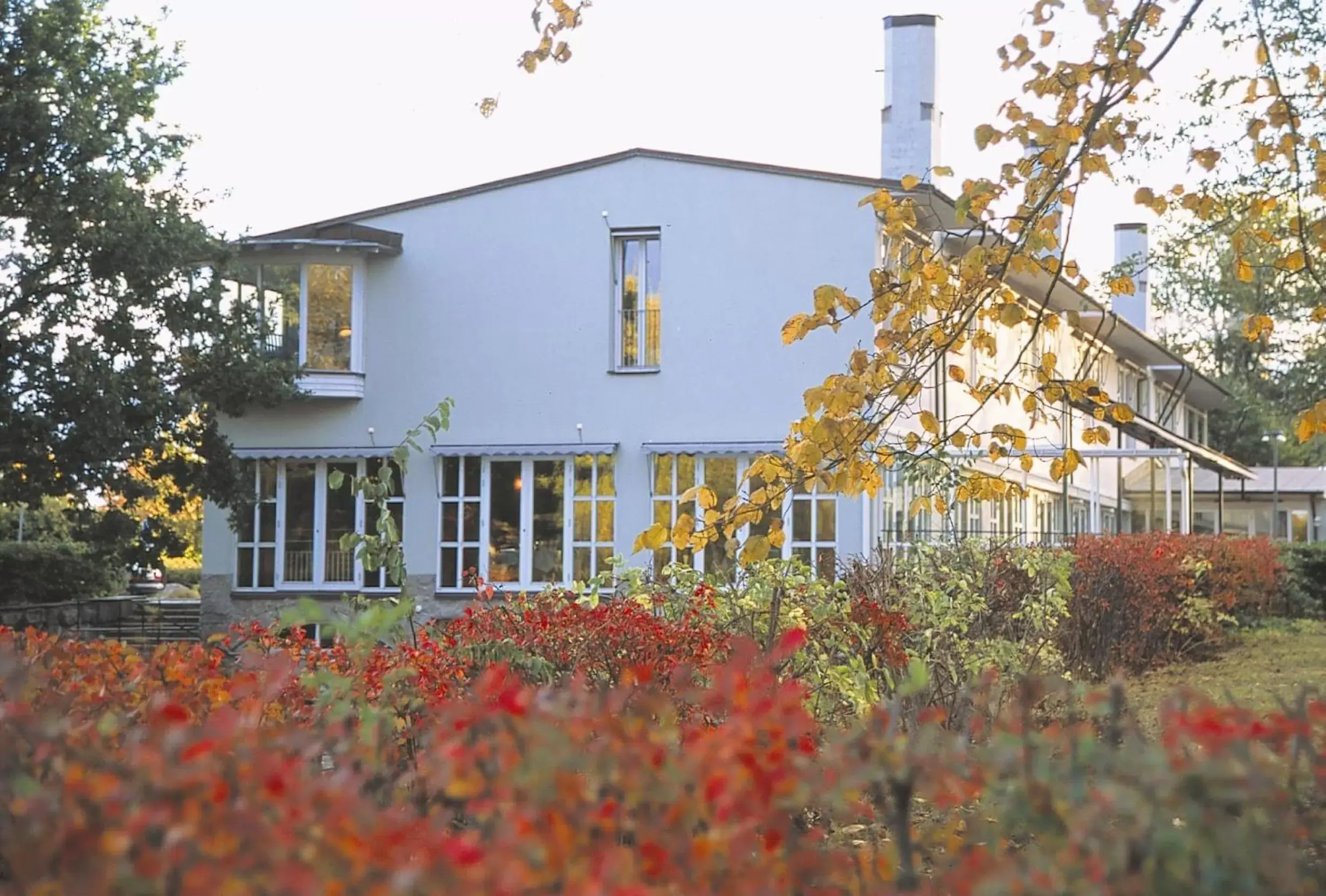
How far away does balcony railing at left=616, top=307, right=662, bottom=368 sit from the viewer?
2228cm

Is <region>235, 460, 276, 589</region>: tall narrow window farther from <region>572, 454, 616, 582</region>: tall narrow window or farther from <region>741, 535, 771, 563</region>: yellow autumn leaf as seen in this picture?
<region>741, 535, 771, 563</region>: yellow autumn leaf

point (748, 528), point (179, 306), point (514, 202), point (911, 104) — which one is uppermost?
point (911, 104)

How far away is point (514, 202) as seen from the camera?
74.8ft

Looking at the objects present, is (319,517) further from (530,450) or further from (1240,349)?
(1240,349)

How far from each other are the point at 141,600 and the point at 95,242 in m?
9.24

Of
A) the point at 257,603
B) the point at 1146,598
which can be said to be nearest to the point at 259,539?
the point at 257,603

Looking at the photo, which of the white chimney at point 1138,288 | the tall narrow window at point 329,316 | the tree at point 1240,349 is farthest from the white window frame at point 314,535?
the white chimney at point 1138,288

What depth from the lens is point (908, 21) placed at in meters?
24.5

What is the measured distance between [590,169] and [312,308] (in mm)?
4661

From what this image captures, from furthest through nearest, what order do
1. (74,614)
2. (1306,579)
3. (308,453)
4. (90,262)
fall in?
(1306,579) → (74,614) → (308,453) → (90,262)

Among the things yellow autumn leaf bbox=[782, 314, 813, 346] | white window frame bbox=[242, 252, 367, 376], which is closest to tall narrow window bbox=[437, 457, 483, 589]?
white window frame bbox=[242, 252, 367, 376]

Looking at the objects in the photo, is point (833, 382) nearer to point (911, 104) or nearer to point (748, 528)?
point (748, 528)

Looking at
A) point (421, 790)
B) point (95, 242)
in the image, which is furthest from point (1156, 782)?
point (95, 242)

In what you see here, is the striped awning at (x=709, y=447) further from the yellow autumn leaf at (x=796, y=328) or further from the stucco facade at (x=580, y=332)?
the yellow autumn leaf at (x=796, y=328)
